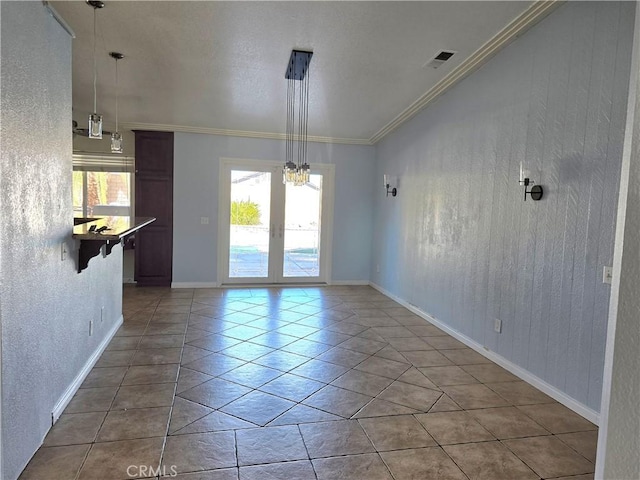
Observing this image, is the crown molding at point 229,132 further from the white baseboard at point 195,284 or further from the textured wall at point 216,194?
the white baseboard at point 195,284

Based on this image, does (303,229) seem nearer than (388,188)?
No

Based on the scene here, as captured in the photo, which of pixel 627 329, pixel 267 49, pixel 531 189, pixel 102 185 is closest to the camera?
pixel 627 329

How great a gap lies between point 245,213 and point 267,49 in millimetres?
3534

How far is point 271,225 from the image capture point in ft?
22.4

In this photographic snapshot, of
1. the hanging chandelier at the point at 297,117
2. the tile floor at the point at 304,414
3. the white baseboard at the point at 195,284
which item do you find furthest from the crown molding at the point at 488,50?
the white baseboard at the point at 195,284

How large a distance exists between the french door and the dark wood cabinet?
0.82 m

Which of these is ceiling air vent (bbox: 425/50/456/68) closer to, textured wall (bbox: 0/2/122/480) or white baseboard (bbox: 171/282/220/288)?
textured wall (bbox: 0/2/122/480)

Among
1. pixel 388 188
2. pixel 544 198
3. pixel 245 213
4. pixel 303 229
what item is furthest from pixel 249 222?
pixel 544 198

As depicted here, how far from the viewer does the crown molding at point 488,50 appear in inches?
115

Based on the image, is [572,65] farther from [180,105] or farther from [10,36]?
[180,105]

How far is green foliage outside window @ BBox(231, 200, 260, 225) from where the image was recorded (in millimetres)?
6680

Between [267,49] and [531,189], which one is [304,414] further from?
[267,49]

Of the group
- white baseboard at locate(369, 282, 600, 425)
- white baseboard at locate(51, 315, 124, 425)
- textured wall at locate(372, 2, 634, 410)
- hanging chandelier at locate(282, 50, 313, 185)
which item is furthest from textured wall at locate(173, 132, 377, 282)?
white baseboard at locate(51, 315, 124, 425)

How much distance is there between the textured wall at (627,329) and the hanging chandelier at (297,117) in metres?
3.14
